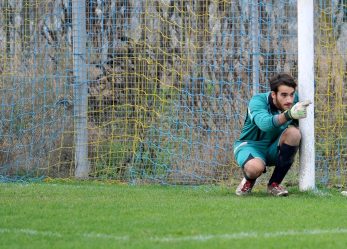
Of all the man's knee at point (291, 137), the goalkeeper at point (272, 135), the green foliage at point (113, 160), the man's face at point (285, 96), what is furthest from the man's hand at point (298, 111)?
the green foliage at point (113, 160)

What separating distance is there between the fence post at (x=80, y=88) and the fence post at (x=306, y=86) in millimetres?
3281

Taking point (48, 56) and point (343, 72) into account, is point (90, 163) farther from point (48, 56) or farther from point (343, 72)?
point (343, 72)

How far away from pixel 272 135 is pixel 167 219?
254 cm

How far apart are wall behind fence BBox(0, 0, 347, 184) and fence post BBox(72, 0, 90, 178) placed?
9 cm

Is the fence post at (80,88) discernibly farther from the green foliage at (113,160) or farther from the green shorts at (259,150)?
the green shorts at (259,150)

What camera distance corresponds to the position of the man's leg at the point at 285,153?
358 inches

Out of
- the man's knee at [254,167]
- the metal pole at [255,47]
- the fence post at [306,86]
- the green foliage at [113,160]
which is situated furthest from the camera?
the green foliage at [113,160]

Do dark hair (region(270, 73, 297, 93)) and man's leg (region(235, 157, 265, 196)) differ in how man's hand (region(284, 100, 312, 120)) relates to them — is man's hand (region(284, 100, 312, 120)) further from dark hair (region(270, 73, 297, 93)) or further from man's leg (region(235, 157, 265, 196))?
man's leg (region(235, 157, 265, 196))

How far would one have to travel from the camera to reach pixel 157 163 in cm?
1144

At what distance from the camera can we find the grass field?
6.12m

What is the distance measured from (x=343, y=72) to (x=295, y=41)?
2.49ft

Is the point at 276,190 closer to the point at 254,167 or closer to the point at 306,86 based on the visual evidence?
the point at 254,167

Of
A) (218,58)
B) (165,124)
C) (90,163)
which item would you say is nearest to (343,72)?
(218,58)

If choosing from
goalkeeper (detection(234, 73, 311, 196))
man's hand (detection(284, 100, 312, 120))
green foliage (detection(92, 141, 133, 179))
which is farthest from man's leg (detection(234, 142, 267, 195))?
green foliage (detection(92, 141, 133, 179))
